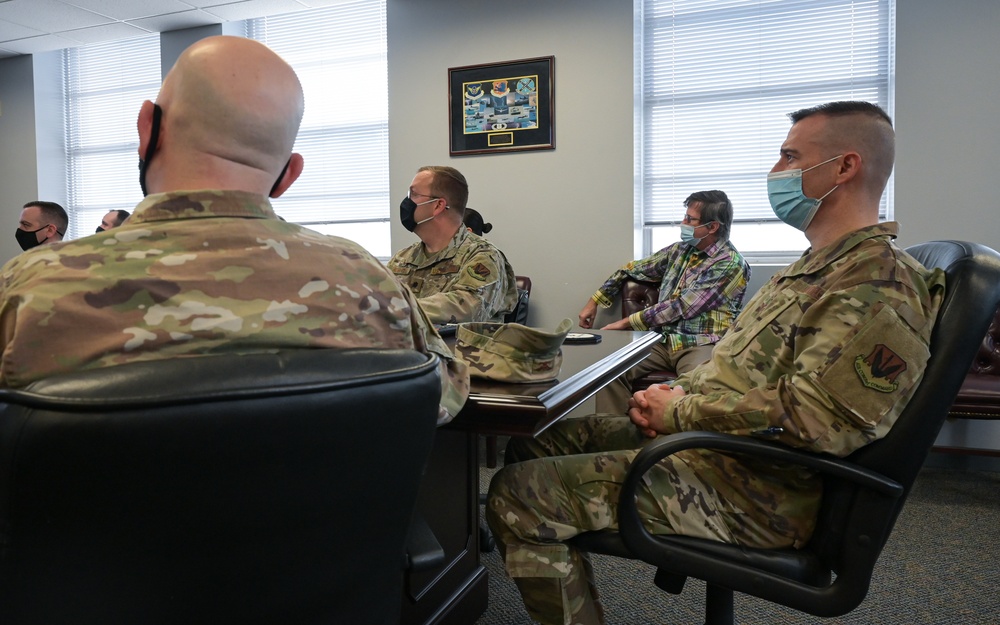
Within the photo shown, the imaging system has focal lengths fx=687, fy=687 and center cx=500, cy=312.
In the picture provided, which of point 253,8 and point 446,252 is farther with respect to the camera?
point 253,8

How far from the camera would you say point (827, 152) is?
1516mm

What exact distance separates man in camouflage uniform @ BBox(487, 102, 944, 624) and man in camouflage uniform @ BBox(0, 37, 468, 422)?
0.36m

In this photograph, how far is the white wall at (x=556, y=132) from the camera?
414cm

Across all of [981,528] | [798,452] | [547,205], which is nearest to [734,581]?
[798,452]

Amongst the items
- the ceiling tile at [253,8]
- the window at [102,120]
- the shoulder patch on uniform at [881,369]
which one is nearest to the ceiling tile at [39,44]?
the window at [102,120]

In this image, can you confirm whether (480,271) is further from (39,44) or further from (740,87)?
(39,44)

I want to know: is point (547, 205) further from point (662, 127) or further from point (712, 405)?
point (712, 405)

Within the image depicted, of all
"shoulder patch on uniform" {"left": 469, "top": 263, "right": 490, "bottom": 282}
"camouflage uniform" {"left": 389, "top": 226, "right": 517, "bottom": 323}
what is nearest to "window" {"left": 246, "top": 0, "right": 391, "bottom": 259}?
"camouflage uniform" {"left": 389, "top": 226, "right": 517, "bottom": 323}

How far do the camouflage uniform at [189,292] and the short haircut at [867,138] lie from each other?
3.62 feet

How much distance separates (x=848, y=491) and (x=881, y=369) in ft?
0.68

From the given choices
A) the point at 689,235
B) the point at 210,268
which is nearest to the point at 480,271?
the point at 689,235

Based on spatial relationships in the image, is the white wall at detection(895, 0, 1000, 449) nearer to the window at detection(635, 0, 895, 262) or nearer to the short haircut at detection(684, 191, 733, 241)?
the window at detection(635, 0, 895, 262)

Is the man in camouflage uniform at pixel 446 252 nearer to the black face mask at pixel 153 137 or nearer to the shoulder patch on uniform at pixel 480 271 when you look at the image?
the shoulder patch on uniform at pixel 480 271

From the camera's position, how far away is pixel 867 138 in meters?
1.48
